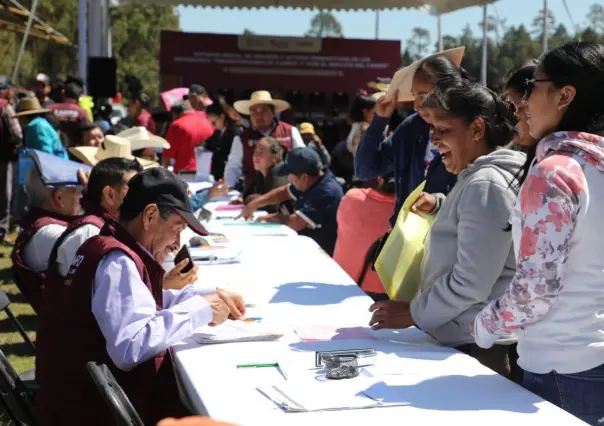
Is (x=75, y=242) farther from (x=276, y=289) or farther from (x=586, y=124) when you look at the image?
(x=586, y=124)

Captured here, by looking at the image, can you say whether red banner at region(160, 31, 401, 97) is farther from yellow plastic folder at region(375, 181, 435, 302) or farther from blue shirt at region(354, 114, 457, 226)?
yellow plastic folder at region(375, 181, 435, 302)

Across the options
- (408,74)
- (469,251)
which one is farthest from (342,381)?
(408,74)

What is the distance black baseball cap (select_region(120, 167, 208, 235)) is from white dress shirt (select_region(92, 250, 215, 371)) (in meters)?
0.22

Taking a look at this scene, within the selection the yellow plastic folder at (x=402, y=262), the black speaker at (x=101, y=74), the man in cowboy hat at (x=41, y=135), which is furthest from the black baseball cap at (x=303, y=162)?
the black speaker at (x=101, y=74)

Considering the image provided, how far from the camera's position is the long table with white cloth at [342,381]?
1876 millimetres

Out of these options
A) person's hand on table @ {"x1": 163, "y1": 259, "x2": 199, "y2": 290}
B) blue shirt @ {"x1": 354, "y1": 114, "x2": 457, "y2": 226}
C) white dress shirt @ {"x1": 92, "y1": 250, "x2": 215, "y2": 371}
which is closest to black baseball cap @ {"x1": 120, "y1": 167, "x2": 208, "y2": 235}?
white dress shirt @ {"x1": 92, "y1": 250, "x2": 215, "y2": 371}

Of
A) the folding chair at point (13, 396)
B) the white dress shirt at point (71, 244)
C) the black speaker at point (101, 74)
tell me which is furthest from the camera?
the black speaker at point (101, 74)

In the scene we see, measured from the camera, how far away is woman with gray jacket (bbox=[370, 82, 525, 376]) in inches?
92.4

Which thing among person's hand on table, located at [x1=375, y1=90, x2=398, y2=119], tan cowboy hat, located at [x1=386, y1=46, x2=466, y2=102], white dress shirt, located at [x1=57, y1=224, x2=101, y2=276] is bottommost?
white dress shirt, located at [x1=57, y1=224, x2=101, y2=276]

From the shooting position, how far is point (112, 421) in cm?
237

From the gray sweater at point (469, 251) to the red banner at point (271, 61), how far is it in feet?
38.9

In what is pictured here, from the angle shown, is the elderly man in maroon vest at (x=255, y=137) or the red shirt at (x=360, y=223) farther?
the elderly man in maroon vest at (x=255, y=137)

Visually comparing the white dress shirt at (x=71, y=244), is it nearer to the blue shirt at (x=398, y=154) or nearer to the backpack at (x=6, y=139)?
the blue shirt at (x=398, y=154)

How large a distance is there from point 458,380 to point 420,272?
2.11ft
